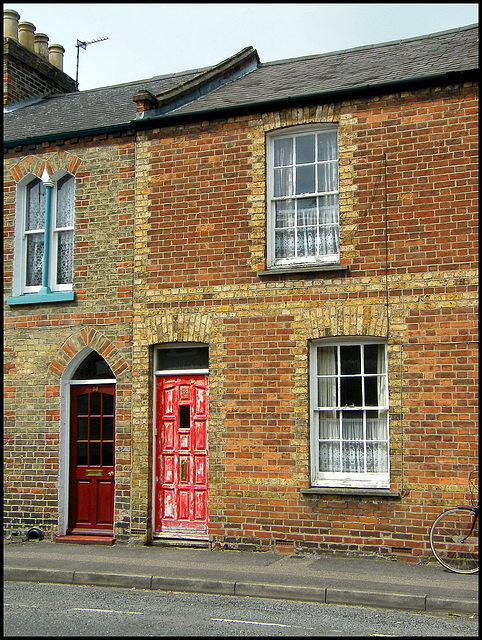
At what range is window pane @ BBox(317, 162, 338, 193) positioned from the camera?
11531mm

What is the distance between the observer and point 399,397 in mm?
10695

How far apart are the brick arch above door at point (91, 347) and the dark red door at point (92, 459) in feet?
1.42

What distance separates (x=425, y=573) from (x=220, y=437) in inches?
137

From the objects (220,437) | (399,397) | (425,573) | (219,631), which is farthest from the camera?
(220,437)

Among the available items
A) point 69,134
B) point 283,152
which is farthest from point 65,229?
point 283,152

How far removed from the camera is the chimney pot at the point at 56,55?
18734 mm

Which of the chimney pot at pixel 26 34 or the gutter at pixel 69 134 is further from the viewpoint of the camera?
the chimney pot at pixel 26 34

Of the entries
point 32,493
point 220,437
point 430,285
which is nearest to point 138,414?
point 220,437

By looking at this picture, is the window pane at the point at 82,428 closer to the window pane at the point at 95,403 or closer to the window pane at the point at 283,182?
the window pane at the point at 95,403

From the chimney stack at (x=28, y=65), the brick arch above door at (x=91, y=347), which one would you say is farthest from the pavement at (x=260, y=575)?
the chimney stack at (x=28, y=65)

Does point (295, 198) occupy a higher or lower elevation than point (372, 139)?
lower

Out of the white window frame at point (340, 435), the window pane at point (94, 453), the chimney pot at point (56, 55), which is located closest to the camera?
the white window frame at point (340, 435)

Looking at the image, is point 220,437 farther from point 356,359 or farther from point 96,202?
point 96,202

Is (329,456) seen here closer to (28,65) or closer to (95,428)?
(95,428)
